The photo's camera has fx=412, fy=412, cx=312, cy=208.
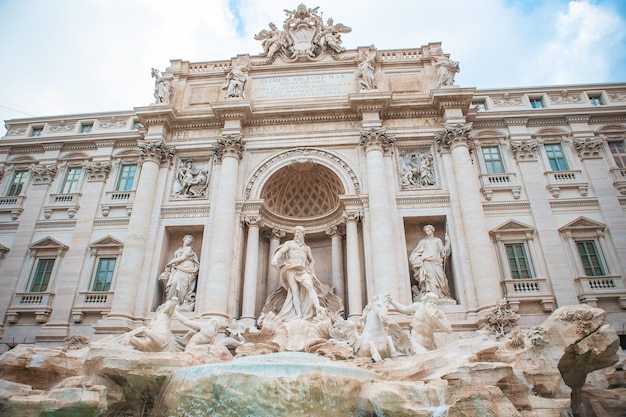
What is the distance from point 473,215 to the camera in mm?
16453

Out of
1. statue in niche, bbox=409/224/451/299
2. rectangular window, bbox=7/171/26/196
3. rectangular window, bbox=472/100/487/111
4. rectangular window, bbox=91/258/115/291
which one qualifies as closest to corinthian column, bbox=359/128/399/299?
statue in niche, bbox=409/224/451/299

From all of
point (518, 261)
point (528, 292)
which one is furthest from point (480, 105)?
point (528, 292)

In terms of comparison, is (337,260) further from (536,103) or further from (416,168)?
(536,103)

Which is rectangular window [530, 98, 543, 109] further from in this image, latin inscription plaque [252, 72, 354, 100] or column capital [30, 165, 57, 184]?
column capital [30, 165, 57, 184]

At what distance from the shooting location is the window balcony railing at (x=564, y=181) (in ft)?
59.0

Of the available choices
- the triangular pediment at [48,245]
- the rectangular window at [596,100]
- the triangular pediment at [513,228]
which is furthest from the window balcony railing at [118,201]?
the rectangular window at [596,100]

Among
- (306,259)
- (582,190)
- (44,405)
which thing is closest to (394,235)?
(306,259)

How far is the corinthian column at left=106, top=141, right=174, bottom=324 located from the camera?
16.0 metres

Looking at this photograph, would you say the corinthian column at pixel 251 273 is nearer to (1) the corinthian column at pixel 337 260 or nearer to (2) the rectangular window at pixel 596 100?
(1) the corinthian column at pixel 337 260

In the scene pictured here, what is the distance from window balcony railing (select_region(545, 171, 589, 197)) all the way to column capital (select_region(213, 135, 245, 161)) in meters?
13.8

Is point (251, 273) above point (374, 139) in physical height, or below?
below

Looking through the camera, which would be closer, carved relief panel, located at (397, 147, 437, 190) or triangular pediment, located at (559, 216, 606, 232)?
triangular pediment, located at (559, 216, 606, 232)

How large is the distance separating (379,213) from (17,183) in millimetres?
18357

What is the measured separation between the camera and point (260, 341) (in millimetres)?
13844
